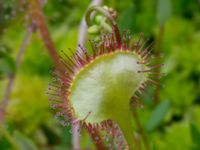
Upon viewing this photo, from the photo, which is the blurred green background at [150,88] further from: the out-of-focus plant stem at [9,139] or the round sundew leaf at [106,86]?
the round sundew leaf at [106,86]

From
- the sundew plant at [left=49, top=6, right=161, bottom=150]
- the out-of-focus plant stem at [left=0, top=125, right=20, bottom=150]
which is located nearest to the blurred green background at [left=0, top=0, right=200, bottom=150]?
the out-of-focus plant stem at [left=0, top=125, right=20, bottom=150]

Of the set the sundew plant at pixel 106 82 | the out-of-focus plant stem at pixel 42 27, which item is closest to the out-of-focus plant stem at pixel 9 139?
the out-of-focus plant stem at pixel 42 27

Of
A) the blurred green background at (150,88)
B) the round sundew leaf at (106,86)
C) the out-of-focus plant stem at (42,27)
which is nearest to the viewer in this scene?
the round sundew leaf at (106,86)

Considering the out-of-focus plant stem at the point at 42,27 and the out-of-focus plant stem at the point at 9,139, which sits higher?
the out-of-focus plant stem at the point at 42,27

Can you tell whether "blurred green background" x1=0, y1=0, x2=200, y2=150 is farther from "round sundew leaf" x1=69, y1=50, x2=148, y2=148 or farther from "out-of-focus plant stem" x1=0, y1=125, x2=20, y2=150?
"round sundew leaf" x1=69, y1=50, x2=148, y2=148

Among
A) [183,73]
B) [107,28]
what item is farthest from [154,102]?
[107,28]

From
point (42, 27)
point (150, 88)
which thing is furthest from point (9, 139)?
point (150, 88)

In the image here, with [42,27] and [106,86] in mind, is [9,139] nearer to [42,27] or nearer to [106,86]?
[42,27]

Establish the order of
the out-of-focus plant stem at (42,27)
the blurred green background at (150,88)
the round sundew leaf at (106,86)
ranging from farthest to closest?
the blurred green background at (150,88) → the out-of-focus plant stem at (42,27) → the round sundew leaf at (106,86)
